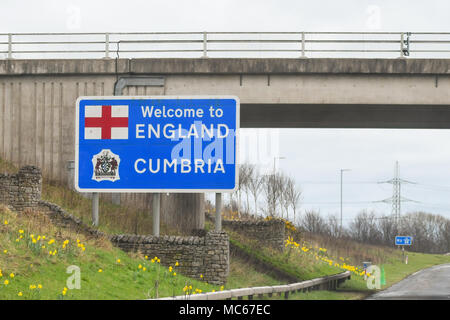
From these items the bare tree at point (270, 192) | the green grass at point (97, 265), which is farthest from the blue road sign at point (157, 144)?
the bare tree at point (270, 192)

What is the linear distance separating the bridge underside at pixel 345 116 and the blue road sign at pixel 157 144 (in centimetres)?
728

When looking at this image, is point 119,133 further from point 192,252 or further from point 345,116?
point 345,116

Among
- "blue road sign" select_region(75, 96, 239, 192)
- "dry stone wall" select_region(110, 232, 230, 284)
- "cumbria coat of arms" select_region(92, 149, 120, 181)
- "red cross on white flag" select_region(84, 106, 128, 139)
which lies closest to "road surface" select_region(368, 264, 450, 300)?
"dry stone wall" select_region(110, 232, 230, 284)

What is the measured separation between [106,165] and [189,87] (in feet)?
25.4

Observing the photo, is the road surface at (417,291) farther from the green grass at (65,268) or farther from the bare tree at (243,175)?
the bare tree at (243,175)

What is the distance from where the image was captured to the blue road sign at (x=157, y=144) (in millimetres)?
23844

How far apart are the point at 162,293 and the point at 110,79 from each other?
14.5 metres

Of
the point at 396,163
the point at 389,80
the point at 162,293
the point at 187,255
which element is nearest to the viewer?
the point at 162,293

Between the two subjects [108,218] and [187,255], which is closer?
[187,255]

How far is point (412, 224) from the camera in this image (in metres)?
132

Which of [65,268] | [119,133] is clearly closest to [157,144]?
[119,133]
